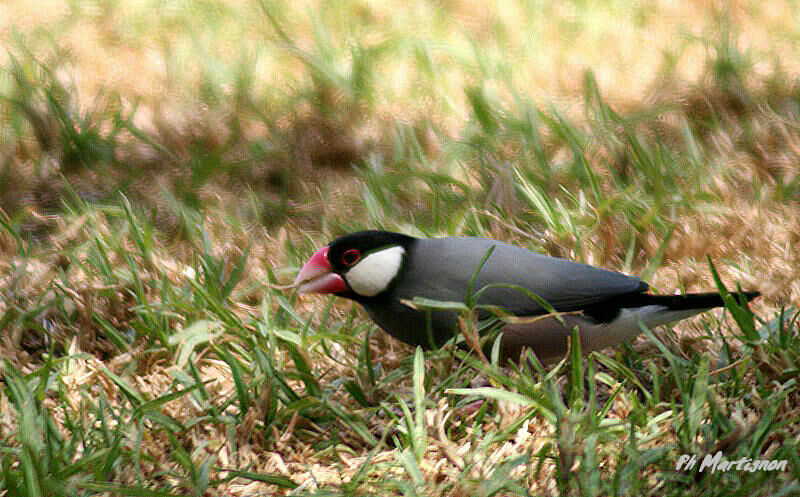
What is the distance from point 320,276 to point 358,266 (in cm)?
14

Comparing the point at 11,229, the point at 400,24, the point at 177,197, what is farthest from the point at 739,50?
the point at 11,229

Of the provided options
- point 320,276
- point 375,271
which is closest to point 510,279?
point 375,271

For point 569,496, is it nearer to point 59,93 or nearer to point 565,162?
point 565,162

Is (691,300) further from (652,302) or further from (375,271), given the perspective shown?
(375,271)

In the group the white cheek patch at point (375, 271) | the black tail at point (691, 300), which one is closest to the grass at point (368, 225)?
the black tail at point (691, 300)

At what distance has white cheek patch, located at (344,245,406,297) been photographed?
2621 mm

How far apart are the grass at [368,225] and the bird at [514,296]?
0.10 meters

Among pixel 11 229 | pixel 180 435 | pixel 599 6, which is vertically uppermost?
pixel 599 6

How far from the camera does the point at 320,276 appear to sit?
2.74 m

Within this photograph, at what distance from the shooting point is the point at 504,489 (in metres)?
2.03

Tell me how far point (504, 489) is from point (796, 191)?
6.71 feet

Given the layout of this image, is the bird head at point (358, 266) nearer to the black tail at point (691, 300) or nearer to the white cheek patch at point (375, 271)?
the white cheek patch at point (375, 271)

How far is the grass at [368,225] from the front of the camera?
7.11 feet

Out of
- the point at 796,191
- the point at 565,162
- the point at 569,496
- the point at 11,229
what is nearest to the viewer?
the point at 569,496
